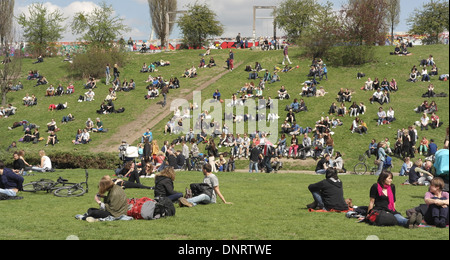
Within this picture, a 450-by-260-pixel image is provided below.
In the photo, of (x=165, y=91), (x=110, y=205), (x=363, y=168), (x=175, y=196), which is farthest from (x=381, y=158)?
(x=165, y=91)

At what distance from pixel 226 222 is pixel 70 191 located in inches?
286

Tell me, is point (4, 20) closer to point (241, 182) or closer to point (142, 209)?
point (241, 182)

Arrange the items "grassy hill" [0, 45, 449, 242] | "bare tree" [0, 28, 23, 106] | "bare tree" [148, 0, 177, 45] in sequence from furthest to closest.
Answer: "bare tree" [148, 0, 177, 45] < "bare tree" [0, 28, 23, 106] < "grassy hill" [0, 45, 449, 242]

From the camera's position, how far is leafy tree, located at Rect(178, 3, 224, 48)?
64625mm

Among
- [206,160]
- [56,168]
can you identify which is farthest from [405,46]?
[56,168]

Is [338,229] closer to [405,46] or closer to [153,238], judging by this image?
[153,238]

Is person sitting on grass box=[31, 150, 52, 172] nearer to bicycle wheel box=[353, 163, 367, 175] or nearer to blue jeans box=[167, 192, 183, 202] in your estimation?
blue jeans box=[167, 192, 183, 202]

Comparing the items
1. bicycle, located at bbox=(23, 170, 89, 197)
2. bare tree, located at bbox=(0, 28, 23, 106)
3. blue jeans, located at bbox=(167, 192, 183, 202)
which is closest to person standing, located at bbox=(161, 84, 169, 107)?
bare tree, located at bbox=(0, 28, 23, 106)

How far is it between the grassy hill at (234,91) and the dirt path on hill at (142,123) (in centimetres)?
14

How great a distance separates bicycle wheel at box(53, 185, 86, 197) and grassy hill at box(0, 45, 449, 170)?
10.0m

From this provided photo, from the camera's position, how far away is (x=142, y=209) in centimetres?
1099

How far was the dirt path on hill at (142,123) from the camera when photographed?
33.7m

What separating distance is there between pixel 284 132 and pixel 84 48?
37.8m

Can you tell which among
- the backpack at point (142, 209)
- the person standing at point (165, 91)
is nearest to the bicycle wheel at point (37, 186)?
the backpack at point (142, 209)
